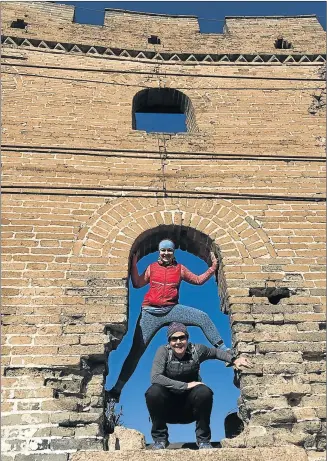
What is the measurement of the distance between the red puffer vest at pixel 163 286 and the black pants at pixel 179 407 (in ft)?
→ 3.92

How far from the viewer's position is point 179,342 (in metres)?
4.45

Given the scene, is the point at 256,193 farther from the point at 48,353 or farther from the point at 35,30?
the point at 35,30

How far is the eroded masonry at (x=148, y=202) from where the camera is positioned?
172 inches

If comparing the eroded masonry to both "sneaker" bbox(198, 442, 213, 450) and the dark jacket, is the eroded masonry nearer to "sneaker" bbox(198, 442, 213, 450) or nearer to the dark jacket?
"sneaker" bbox(198, 442, 213, 450)

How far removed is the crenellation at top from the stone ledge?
6.61 m

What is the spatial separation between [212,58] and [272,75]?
1.11m

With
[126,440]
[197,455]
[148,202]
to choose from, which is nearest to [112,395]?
[126,440]

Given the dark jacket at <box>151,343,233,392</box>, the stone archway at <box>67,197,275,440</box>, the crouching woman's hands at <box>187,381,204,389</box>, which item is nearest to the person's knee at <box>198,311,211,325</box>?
the stone archway at <box>67,197,275,440</box>

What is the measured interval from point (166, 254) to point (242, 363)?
160cm

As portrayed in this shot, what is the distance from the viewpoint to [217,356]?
477cm

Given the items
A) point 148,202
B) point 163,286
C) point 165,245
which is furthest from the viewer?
point 148,202

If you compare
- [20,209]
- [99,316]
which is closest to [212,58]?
[20,209]

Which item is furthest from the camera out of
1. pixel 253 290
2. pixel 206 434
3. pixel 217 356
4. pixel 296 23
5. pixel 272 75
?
pixel 296 23

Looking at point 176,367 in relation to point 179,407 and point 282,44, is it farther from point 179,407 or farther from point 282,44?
point 282,44
